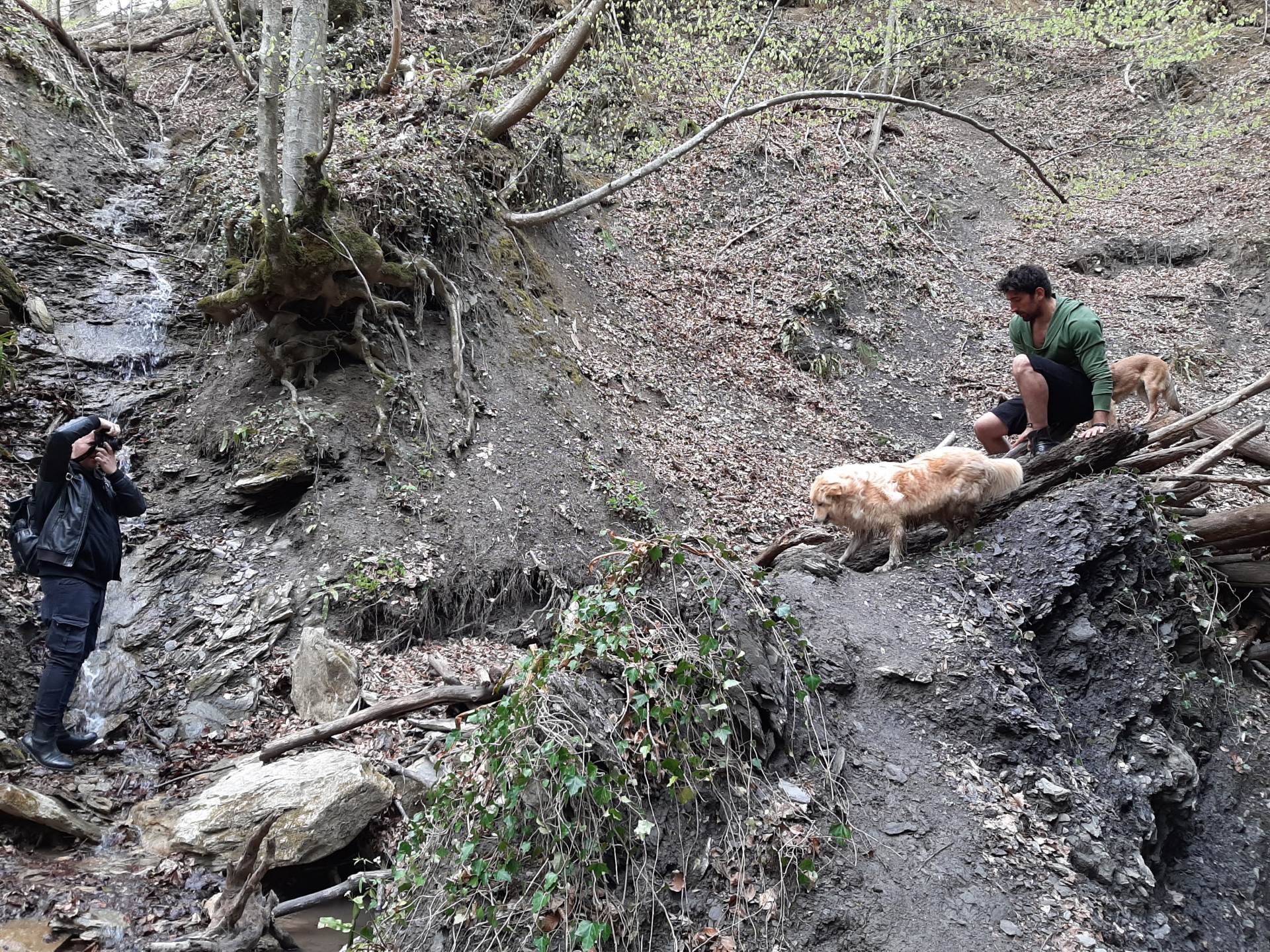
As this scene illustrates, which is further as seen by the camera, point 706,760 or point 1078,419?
point 1078,419

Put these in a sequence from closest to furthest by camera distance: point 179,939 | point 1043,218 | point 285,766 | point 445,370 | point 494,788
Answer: point 494,788
point 179,939
point 285,766
point 445,370
point 1043,218

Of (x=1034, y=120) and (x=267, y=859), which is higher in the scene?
(x=1034, y=120)

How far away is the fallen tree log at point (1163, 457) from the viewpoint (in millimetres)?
5527

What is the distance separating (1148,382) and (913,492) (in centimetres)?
514

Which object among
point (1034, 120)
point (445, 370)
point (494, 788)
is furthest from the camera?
point (1034, 120)

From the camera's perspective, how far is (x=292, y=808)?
14.5 ft

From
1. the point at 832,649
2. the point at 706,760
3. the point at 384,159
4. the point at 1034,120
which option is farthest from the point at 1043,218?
the point at 706,760

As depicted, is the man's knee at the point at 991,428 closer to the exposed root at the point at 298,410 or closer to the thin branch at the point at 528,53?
the exposed root at the point at 298,410

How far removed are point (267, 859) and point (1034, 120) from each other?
22645 mm

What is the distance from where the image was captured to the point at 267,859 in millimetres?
4137

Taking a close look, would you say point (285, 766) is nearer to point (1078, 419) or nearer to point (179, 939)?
point (179, 939)

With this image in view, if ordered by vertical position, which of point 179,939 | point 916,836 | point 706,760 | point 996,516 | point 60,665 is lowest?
point 179,939

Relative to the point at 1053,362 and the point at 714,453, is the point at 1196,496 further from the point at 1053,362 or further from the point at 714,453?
the point at 714,453

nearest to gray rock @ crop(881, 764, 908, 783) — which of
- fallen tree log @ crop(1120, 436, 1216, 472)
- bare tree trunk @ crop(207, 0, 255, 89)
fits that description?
fallen tree log @ crop(1120, 436, 1216, 472)
